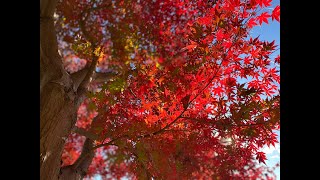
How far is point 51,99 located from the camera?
4207 millimetres

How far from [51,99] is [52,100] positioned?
0.8 inches

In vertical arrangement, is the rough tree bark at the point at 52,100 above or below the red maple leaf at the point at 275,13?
below

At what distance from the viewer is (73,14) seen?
5477mm

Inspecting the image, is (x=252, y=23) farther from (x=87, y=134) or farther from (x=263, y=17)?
(x=87, y=134)

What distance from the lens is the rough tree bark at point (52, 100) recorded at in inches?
147

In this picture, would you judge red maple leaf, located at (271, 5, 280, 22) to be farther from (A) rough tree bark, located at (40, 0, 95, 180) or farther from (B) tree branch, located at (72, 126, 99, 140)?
(B) tree branch, located at (72, 126, 99, 140)

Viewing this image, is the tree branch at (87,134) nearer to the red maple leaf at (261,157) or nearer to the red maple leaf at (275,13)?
the red maple leaf at (261,157)

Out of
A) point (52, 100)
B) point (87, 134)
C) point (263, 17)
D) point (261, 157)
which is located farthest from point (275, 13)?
point (87, 134)

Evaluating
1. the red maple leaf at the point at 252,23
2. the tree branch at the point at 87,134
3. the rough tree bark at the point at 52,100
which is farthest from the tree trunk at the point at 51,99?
the red maple leaf at the point at 252,23
